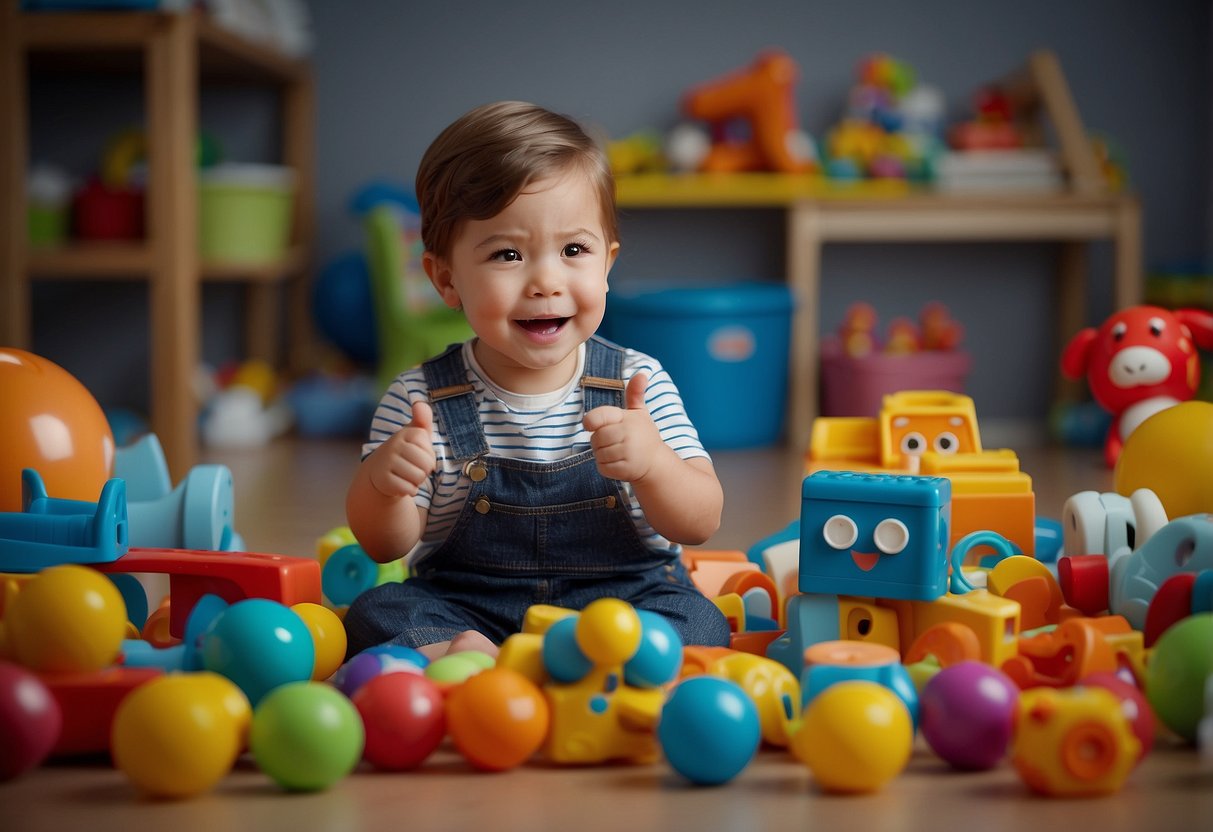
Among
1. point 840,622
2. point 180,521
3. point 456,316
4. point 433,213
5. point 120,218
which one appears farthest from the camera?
point 456,316

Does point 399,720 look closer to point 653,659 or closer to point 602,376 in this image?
point 653,659

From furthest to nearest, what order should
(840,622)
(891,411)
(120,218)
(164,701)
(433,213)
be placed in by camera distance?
(120,218) → (891,411) → (433,213) → (840,622) → (164,701)

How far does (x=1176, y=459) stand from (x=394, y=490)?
68 cm

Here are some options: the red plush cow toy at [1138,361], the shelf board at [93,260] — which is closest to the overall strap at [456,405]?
the red plush cow toy at [1138,361]

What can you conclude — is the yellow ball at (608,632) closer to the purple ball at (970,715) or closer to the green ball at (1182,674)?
the purple ball at (970,715)

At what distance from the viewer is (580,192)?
1037 mm

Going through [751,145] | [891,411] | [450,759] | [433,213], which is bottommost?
[450,759]

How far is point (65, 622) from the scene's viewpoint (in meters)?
0.81

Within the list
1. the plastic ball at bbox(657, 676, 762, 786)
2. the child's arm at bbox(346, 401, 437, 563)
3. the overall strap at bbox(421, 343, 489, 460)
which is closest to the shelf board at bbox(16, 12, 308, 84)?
the overall strap at bbox(421, 343, 489, 460)

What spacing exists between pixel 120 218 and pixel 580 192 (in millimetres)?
1662

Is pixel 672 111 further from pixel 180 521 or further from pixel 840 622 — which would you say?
pixel 840 622

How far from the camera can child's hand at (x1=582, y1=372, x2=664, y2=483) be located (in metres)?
0.95

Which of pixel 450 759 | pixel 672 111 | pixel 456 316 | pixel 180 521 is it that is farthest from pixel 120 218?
pixel 450 759

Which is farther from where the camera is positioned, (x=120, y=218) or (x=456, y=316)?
(x=456, y=316)
